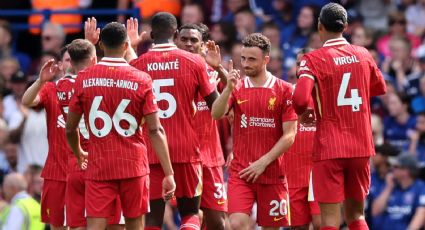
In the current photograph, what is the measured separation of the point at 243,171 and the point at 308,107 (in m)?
0.97

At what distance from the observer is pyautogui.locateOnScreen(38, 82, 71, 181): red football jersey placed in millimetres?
16156

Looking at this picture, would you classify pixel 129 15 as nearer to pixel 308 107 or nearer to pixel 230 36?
pixel 230 36

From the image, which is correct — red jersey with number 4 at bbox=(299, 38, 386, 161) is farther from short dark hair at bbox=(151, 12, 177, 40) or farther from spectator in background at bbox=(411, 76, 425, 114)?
spectator in background at bbox=(411, 76, 425, 114)

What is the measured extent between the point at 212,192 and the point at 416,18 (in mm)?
7907

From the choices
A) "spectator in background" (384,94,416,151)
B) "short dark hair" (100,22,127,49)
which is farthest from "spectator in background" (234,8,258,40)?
"short dark hair" (100,22,127,49)

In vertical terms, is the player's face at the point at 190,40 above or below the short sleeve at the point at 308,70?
above

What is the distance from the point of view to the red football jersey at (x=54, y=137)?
53.0 feet

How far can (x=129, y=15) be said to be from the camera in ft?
75.8

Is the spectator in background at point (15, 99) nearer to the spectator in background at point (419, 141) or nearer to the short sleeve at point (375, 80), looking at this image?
the spectator in background at point (419, 141)

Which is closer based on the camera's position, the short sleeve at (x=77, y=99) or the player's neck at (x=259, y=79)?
the short sleeve at (x=77, y=99)

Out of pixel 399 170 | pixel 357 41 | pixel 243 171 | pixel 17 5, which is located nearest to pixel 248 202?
pixel 243 171

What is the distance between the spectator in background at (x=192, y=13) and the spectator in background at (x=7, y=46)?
2638 mm

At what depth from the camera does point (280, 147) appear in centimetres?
1548

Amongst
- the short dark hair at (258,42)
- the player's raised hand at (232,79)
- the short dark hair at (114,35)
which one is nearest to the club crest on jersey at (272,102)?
the short dark hair at (258,42)
